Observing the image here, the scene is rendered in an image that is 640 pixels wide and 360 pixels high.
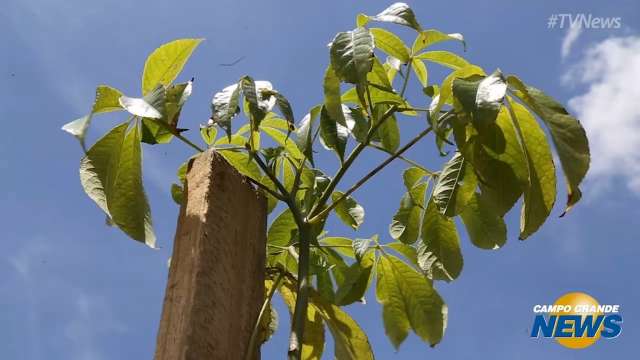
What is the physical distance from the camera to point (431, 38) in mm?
1006

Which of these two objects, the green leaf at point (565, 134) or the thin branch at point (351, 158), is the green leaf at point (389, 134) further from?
the green leaf at point (565, 134)

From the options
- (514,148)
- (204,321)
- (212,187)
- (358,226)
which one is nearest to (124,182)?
(212,187)

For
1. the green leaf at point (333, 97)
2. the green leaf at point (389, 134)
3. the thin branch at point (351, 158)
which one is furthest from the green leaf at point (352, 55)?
the green leaf at point (389, 134)

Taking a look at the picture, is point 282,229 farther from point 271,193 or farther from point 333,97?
point 333,97

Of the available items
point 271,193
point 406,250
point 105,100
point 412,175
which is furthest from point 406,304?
point 105,100

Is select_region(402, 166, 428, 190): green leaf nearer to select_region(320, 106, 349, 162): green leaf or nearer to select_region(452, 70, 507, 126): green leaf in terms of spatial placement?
select_region(320, 106, 349, 162): green leaf

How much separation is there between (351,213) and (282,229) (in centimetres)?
12

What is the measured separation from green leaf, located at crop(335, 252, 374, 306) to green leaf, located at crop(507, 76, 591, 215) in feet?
1.20

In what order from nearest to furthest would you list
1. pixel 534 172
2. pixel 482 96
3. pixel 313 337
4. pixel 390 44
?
1. pixel 482 96
2. pixel 534 172
3. pixel 390 44
4. pixel 313 337

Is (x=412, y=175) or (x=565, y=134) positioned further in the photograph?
(x=412, y=175)

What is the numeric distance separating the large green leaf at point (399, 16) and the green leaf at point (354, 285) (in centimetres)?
39

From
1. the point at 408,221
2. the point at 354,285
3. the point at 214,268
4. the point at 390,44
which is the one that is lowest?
the point at 214,268

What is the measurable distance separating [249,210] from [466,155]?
11.7 inches

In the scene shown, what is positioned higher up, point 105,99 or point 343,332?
point 105,99
